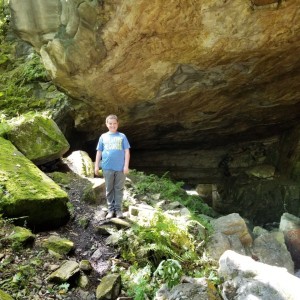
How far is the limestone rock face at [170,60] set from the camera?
6.53 meters

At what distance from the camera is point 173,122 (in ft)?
35.0

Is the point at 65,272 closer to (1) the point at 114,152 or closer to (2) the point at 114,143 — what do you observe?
(1) the point at 114,152

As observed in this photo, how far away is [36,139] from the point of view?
21.4 ft

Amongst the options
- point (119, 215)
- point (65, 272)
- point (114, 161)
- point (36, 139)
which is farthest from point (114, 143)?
point (36, 139)

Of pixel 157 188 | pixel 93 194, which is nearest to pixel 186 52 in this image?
pixel 157 188

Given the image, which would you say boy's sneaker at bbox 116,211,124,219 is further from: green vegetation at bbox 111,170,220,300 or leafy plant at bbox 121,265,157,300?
leafy plant at bbox 121,265,157,300

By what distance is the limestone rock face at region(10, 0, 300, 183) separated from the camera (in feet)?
21.4

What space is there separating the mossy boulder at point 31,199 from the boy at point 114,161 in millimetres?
762

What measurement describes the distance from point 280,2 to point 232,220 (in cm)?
404

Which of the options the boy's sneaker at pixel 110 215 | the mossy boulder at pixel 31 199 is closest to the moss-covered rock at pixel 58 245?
the mossy boulder at pixel 31 199

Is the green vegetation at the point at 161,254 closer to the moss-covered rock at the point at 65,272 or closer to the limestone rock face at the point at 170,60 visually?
the moss-covered rock at the point at 65,272

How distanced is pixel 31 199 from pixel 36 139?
111 inches

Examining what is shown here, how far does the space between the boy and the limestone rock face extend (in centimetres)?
280

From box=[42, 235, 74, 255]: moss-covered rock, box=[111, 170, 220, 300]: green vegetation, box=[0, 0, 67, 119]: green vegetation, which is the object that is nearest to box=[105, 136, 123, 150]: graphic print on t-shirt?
box=[111, 170, 220, 300]: green vegetation
